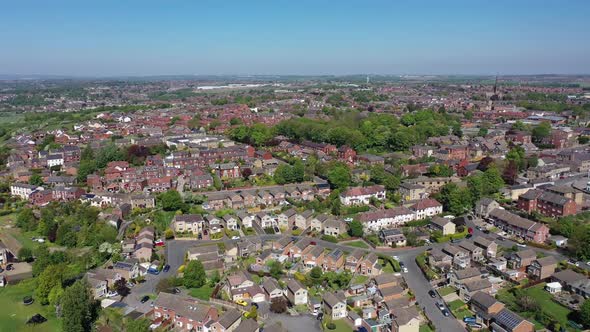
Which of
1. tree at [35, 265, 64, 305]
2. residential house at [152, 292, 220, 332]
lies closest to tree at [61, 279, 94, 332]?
tree at [35, 265, 64, 305]

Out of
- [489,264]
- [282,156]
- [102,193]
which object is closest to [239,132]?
[282,156]

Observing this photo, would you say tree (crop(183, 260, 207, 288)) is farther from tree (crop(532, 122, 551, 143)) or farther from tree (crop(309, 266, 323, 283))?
tree (crop(532, 122, 551, 143))

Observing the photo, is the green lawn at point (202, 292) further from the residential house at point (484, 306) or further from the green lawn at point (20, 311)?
the residential house at point (484, 306)

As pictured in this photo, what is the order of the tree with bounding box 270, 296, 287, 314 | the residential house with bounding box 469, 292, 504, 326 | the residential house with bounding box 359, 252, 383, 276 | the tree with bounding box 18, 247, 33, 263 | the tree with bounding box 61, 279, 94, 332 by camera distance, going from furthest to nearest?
the tree with bounding box 18, 247, 33, 263 → the residential house with bounding box 359, 252, 383, 276 → the tree with bounding box 270, 296, 287, 314 → the residential house with bounding box 469, 292, 504, 326 → the tree with bounding box 61, 279, 94, 332

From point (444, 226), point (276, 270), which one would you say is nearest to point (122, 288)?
point (276, 270)

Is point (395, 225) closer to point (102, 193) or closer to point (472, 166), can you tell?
point (472, 166)

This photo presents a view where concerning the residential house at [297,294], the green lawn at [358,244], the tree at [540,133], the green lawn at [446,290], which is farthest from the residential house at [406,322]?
the tree at [540,133]
